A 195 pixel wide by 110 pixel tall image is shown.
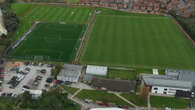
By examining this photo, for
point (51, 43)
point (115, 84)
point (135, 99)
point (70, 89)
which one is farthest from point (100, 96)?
point (51, 43)

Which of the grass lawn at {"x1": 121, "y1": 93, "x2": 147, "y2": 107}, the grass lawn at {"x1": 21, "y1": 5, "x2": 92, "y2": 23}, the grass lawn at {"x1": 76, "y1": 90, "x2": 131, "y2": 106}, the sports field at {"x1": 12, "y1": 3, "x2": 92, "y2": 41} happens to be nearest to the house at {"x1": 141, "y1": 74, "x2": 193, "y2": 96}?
the grass lawn at {"x1": 121, "y1": 93, "x2": 147, "y2": 107}

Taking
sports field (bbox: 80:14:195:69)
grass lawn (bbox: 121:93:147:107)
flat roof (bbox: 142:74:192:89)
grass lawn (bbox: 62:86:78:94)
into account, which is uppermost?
sports field (bbox: 80:14:195:69)

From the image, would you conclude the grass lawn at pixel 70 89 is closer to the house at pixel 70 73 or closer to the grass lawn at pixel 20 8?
→ the house at pixel 70 73

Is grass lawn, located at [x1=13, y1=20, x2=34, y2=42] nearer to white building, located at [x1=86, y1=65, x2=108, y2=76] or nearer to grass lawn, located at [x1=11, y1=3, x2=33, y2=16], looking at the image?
grass lawn, located at [x1=11, y1=3, x2=33, y2=16]

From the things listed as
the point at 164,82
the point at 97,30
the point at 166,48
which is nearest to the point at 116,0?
the point at 97,30

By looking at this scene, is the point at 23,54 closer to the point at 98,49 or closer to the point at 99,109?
the point at 98,49

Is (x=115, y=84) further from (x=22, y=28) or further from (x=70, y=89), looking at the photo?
(x=22, y=28)
